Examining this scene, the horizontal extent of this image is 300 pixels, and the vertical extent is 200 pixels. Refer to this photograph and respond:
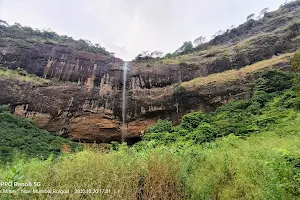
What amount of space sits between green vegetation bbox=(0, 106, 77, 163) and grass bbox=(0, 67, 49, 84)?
3760mm

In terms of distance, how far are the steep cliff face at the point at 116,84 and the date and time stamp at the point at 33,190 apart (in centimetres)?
1873

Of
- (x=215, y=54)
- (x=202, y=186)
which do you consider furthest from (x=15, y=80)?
(x=202, y=186)

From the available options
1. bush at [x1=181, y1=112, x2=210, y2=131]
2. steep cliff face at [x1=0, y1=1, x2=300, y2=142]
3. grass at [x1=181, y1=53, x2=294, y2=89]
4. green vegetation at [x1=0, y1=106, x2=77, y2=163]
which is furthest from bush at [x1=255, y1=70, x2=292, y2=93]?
green vegetation at [x1=0, y1=106, x2=77, y2=163]

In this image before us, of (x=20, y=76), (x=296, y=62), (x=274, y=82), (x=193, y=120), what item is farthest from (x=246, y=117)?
(x=20, y=76)

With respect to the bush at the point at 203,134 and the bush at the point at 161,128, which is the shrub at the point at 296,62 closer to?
the bush at the point at 203,134

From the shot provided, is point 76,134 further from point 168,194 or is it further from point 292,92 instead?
point 168,194

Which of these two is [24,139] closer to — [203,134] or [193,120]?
[193,120]

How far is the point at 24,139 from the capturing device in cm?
1736

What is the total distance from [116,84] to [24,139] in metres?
10.8

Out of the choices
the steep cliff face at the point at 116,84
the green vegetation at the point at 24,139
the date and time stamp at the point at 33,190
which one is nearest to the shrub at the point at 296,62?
the steep cliff face at the point at 116,84

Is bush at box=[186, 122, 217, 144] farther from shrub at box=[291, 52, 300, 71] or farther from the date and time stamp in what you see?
the date and time stamp

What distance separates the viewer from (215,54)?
93.5 feet

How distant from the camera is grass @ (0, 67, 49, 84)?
76.7 ft

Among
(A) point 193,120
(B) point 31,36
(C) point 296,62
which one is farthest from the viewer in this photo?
(B) point 31,36
